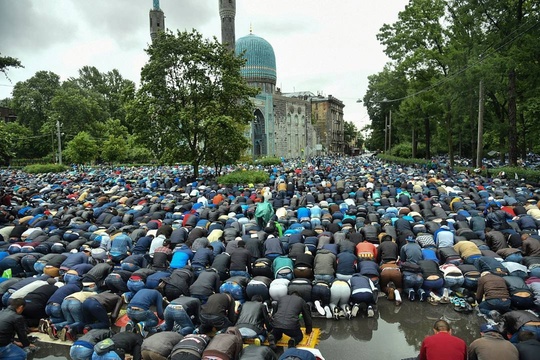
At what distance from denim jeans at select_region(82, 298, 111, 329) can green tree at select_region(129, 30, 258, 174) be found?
17470mm

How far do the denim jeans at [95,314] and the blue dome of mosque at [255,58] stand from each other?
200 feet

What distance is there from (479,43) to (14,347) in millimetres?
26967

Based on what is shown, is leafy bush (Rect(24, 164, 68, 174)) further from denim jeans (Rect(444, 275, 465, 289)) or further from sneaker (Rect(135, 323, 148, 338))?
denim jeans (Rect(444, 275, 465, 289))

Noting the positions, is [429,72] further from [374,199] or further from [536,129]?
[374,199]

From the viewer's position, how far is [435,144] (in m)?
56.0

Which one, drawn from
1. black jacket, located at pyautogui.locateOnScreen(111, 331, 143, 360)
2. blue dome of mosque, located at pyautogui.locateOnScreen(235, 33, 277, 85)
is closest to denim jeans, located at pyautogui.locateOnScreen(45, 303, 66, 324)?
black jacket, located at pyautogui.locateOnScreen(111, 331, 143, 360)

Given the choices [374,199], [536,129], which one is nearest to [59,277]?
[374,199]

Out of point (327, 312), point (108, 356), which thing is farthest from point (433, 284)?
point (108, 356)

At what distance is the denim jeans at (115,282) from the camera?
24.8ft

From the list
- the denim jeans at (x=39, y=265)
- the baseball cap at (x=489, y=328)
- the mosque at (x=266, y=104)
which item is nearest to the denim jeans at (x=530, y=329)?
the baseball cap at (x=489, y=328)

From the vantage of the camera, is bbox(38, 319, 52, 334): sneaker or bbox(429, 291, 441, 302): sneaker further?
bbox(429, 291, 441, 302): sneaker

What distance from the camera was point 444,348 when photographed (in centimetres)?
452

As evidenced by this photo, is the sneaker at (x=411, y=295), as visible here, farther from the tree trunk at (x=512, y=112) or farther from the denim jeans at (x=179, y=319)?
the tree trunk at (x=512, y=112)

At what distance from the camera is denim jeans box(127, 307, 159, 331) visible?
20.4 ft
